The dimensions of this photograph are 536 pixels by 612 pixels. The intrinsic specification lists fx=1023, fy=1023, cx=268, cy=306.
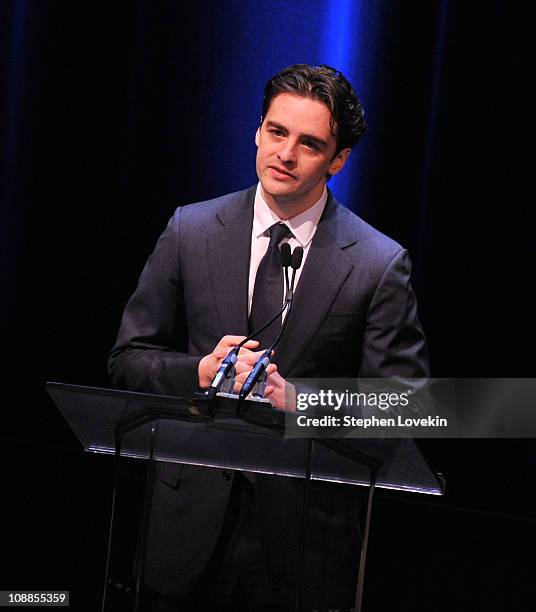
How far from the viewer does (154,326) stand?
2.33 m

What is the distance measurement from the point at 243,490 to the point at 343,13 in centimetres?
168

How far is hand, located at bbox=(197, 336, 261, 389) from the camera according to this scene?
1867mm

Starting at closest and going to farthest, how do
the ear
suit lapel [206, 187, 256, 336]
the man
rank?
the man, suit lapel [206, 187, 256, 336], the ear

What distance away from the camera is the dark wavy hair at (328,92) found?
2.32 meters

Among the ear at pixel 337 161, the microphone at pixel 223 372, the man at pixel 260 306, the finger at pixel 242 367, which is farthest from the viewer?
the ear at pixel 337 161

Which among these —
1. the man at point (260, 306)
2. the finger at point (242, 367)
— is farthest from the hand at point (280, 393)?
the man at point (260, 306)

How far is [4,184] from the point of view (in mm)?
3311

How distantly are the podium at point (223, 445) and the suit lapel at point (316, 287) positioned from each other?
0.46 m

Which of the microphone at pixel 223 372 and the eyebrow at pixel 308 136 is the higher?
the eyebrow at pixel 308 136

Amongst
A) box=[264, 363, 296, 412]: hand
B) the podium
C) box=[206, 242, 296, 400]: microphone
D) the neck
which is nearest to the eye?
the neck

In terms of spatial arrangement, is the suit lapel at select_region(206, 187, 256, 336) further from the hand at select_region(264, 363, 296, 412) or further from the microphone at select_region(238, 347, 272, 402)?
the microphone at select_region(238, 347, 272, 402)

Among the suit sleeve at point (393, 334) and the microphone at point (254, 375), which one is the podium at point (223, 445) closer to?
the microphone at point (254, 375)

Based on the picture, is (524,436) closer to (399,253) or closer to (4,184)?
(399,253)

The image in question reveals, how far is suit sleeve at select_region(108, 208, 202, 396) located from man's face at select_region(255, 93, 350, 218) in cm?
27
